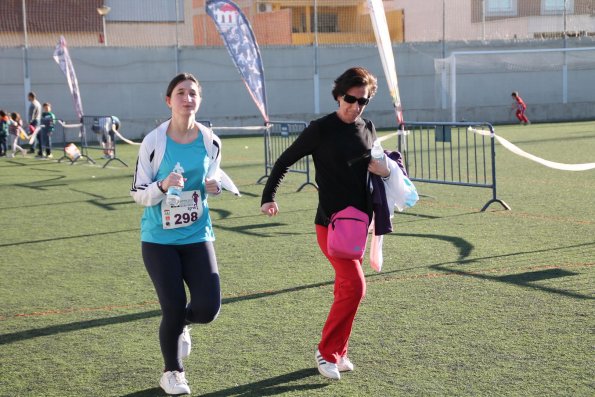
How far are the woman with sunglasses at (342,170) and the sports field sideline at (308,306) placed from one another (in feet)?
0.82

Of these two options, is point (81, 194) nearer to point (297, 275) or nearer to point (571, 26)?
point (297, 275)

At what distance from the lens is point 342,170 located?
555 centimetres

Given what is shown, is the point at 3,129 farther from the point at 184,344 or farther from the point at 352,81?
the point at 352,81

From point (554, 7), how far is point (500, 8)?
225 cm

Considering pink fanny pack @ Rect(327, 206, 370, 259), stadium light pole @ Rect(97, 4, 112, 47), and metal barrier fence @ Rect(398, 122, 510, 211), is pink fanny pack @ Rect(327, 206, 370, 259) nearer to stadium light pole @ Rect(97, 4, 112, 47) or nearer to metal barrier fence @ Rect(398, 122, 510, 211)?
metal barrier fence @ Rect(398, 122, 510, 211)

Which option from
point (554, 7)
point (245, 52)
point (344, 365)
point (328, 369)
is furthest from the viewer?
point (554, 7)

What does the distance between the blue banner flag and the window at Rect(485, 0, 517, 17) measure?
23694mm

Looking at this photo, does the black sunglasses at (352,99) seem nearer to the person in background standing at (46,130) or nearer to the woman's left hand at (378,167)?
the woman's left hand at (378,167)

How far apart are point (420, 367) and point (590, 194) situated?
368 inches

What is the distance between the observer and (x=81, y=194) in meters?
16.4

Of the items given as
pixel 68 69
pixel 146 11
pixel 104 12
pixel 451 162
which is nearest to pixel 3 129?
pixel 68 69

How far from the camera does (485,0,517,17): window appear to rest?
3897 cm

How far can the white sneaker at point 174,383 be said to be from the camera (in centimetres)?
524

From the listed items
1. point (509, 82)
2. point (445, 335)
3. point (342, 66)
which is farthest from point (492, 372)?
point (509, 82)
